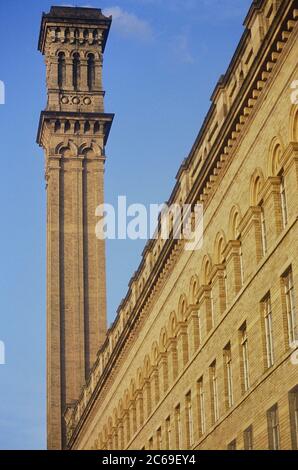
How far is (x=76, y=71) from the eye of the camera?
109 meters

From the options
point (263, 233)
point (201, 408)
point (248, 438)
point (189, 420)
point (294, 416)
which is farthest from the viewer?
point (189, 420)

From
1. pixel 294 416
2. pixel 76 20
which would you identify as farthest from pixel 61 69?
pixel 294 416

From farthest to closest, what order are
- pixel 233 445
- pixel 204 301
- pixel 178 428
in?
pixel 178 428 → pixel 204 301 → pixel 233 445

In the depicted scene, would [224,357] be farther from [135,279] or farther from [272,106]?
[135,279]

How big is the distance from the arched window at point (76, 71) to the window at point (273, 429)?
233 feet

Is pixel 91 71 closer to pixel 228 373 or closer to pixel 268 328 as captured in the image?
pixel 228 373

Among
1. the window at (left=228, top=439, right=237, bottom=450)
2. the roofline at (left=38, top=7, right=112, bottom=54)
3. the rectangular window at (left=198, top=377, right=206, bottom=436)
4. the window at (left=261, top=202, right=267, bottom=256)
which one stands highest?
the roofline at (left=38, top=7, right=112, bottom=54)

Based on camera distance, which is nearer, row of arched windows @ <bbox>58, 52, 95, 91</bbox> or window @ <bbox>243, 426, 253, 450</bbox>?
window @ <bbox>243, 426, 253, 450</bbox>

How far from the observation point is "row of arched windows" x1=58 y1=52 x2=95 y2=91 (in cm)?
10800

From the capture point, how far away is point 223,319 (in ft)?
151

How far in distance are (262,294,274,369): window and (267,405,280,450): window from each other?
1556mm

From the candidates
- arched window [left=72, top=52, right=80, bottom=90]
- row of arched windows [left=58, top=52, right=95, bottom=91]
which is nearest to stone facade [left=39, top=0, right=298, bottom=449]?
row of arched windows [left=58, top=52, right=95, bottom=91]

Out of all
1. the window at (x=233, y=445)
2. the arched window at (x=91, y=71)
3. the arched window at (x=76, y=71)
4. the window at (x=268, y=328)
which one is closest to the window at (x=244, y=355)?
the window at (x=233, y=445)

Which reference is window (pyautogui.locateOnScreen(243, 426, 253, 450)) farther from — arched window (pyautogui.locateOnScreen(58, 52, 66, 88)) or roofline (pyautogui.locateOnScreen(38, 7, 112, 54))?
roofline (pyautogui.locateOnScreen(38, 7, 112, 54))
